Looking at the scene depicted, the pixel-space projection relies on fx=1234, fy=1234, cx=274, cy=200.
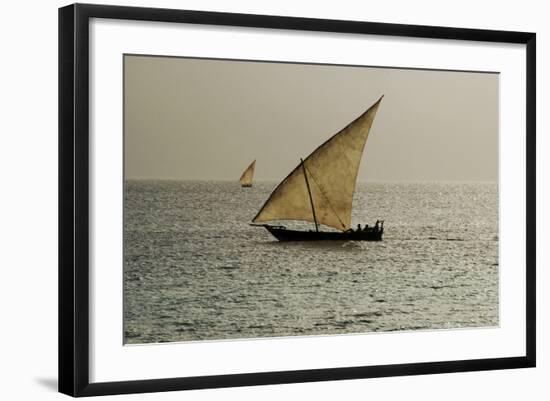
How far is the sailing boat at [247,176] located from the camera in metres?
7.26

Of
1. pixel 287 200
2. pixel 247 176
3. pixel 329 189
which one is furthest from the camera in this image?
pixel 329 189

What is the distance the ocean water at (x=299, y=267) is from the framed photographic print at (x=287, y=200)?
11 mm

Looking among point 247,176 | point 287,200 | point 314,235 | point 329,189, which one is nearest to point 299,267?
point 314,235

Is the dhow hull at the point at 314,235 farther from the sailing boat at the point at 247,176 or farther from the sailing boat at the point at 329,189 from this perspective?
the sailing boat at the point at 247,176

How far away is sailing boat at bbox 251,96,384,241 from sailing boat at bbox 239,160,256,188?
20 centimetres

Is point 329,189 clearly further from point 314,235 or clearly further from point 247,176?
point 247,176

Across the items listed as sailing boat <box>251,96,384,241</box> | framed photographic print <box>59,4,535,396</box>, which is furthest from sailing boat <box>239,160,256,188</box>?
sailing boat <box>251,96,384,241</box>

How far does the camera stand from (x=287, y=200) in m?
7.38

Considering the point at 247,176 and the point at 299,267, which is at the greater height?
the point at 247,176

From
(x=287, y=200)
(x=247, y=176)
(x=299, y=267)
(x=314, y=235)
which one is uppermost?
(x=247, y=176)

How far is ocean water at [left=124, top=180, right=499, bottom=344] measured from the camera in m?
7.12

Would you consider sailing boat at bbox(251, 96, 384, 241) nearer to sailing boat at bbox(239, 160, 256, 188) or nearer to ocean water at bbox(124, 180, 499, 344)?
ocean water at bbox(124, 180, 499, 344)

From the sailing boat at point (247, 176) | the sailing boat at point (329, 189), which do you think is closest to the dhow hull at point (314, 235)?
the sailing boat at point (329, 189)

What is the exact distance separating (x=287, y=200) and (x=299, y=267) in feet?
1.35
